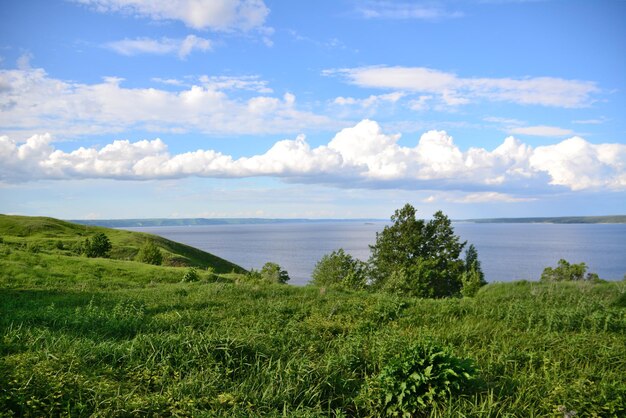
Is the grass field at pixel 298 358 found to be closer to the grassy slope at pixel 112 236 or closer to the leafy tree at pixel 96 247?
the leafy tree at pixel 96 247

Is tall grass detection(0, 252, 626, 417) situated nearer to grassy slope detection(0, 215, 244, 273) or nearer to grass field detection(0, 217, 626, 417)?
grass field detection(0, 217, 626, 417)

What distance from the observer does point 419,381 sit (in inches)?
264

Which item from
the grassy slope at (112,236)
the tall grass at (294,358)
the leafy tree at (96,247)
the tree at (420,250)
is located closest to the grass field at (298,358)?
the tall grass at (294,358)

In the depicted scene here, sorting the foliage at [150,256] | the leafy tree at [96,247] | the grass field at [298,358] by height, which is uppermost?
the grass field at [298,358]

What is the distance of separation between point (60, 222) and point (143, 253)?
51.1 meters

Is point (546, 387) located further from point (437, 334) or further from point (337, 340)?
point (337, 340)

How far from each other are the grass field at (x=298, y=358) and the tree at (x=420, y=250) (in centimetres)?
4268

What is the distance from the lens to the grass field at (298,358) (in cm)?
633

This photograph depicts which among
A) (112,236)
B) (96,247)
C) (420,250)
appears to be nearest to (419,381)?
(420,250)

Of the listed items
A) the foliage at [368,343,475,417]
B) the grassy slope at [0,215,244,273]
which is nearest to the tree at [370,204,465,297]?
the grassy slope at [0,215,244,273]

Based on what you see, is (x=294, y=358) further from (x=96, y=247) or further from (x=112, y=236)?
(x=112, y=236)

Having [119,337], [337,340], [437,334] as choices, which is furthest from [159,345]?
[437,334]

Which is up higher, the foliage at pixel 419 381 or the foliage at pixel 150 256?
the foliage at pixel 419 381

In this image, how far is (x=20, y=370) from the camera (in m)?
6.47
